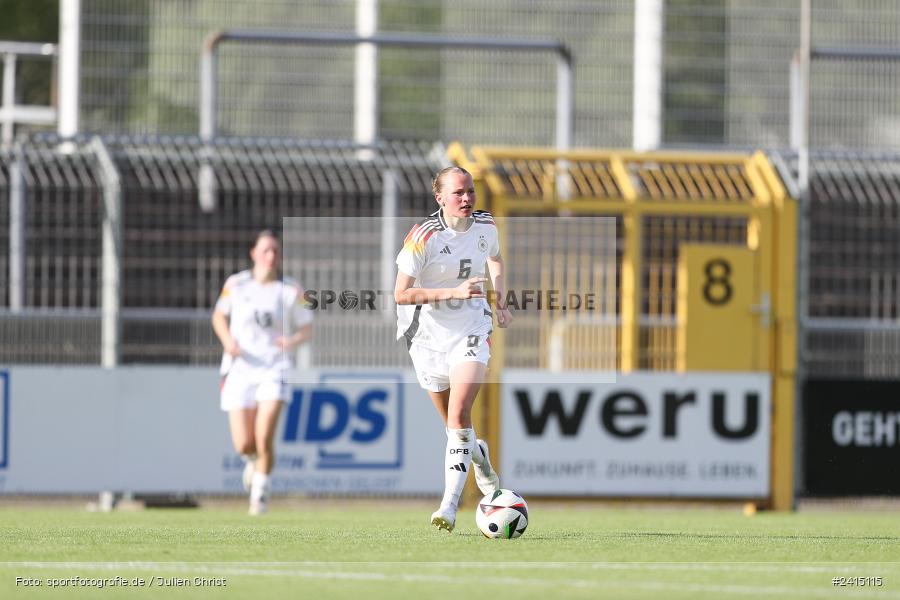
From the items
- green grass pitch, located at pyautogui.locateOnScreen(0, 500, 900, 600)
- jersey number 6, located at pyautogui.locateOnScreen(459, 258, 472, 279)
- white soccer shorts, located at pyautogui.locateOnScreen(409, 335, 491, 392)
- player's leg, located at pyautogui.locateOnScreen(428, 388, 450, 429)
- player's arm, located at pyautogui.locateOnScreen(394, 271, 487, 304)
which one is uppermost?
jersey number 6, located at pyautogui.locateOnScreen(459, 258, 472, 279)

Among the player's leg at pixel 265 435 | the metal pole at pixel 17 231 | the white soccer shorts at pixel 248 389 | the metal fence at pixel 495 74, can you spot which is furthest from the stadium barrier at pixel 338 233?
the metal fence at pixel 495 74

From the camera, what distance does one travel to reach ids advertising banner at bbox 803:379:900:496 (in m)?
16.2

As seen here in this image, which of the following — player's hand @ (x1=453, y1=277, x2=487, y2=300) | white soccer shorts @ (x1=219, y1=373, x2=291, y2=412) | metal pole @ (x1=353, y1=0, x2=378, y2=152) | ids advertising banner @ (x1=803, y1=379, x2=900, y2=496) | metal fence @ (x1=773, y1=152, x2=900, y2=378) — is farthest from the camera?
metal pole @ (x1=353, y1=0, x2=378, y2=152)

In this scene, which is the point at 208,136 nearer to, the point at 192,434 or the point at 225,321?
the point at 225,321

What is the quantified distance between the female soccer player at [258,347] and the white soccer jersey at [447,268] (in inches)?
165

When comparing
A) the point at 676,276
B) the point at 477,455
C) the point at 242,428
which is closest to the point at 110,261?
the point at 242,428

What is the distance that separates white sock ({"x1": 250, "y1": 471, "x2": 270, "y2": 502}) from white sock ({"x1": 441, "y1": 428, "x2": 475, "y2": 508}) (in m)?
4.32

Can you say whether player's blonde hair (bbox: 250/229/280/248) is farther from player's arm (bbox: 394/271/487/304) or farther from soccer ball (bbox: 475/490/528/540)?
soccer ball (bbox: 475/490/528/540)

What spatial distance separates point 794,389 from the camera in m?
16.2

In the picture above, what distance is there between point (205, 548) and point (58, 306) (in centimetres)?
683

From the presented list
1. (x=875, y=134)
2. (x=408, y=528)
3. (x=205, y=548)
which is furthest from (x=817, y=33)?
(x=205, y=548)

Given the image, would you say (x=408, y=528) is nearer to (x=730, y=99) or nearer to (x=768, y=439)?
(x=768, y=439)

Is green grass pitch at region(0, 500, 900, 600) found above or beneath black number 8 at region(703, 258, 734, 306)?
Answer: beneath

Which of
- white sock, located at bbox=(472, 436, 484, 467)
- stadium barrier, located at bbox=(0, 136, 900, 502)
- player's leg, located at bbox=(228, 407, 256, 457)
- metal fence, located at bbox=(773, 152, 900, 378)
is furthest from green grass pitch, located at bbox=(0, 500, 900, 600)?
metal fence, located at bbox=(773, 152, 900, 378)
